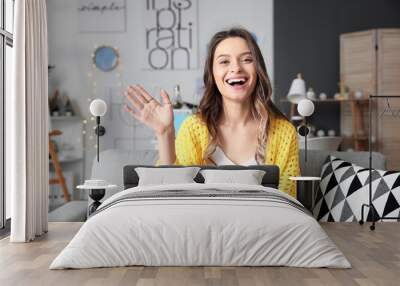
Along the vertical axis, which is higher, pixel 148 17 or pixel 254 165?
pixel 148 17

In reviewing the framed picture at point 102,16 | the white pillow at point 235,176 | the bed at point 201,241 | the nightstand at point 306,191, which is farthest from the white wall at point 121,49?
the bed at point 201,241

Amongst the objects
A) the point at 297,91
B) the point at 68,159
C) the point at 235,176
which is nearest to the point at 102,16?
the point at 68,159

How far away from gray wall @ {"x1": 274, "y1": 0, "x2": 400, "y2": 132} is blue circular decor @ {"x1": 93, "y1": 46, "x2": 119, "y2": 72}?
2320mm

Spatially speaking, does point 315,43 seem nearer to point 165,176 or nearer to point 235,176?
point 235,176

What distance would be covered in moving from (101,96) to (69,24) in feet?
3.77

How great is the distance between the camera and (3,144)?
234 inches

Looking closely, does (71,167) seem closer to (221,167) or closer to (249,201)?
(221,167)

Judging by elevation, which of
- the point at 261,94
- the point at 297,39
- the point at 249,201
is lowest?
the point at 249,201

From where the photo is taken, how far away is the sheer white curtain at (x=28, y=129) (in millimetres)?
4477

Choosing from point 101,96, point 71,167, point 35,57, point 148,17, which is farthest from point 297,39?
point 35,57

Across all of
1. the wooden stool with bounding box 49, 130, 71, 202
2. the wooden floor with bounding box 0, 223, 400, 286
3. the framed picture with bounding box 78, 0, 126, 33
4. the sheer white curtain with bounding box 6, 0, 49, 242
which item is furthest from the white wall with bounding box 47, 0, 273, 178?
the wooden floor with bounding box 0, 223, 400, 286

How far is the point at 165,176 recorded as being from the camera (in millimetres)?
4719

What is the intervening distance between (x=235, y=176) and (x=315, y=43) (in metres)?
4.97

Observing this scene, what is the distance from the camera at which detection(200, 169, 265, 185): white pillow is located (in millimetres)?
4648
